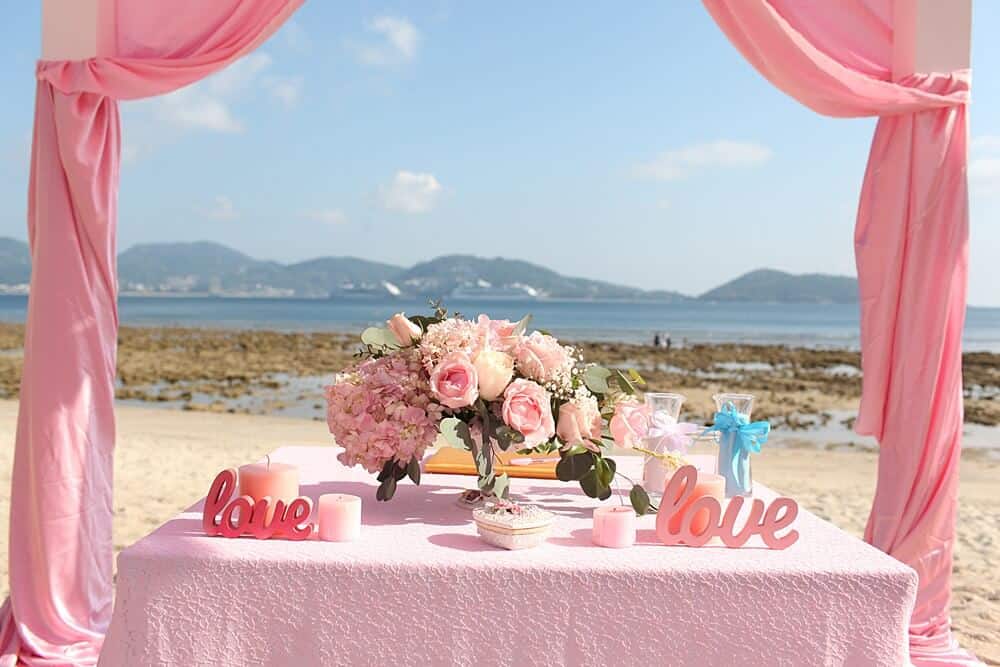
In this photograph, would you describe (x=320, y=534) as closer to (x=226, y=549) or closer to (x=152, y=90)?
(x=226, y=549)

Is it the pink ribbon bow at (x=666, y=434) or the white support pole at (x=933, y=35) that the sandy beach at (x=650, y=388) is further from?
the white support pole at (x=933, y=35)

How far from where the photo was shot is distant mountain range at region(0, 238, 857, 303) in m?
57.0

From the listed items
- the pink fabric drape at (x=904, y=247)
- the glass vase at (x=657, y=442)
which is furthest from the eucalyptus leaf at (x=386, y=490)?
the pink fabric drape at (x=904, y=247)

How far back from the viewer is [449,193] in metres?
47.6

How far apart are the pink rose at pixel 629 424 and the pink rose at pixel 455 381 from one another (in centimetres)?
28

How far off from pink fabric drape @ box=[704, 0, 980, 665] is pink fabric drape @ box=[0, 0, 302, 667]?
1.47 m

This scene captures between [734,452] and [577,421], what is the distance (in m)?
0.43

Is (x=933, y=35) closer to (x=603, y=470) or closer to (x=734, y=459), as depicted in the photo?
(x=734, y=459)

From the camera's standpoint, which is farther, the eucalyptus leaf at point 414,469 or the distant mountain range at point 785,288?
the distant mountain range at point 785,288

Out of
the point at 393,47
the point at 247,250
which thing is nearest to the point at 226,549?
the point at 393,47

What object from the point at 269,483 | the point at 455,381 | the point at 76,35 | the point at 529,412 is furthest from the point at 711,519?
the point at 76,35

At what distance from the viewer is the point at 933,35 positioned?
2469 mm

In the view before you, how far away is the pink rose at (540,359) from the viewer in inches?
60.3

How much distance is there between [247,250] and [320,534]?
79.6 meters
